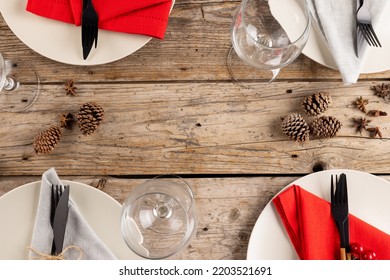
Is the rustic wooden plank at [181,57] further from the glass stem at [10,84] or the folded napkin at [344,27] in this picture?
the folded napkin at [344,27]

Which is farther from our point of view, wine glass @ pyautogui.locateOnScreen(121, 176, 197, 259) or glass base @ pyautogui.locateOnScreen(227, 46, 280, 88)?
glass base @ pyautogui.locateOnScreen(227, 46, 280, 88)

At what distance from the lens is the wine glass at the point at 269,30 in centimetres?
78

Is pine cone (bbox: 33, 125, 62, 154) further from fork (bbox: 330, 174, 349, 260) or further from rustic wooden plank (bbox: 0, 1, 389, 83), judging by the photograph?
fork (bbox: 330, 174, 349, 260)

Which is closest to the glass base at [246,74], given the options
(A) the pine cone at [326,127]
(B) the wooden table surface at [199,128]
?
(B) the wooden table surface at [199,128]

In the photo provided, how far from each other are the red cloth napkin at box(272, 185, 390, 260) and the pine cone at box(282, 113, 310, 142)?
3.7 inches

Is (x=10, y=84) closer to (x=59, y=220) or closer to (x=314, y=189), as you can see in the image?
(x=59, y=220)

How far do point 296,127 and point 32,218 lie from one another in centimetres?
47

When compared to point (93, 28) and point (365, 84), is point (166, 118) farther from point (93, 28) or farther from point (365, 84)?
point (365, 84)

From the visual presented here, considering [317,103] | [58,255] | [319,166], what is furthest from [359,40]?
[58,255]

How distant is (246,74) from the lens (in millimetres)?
905

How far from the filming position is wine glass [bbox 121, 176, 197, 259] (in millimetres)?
783

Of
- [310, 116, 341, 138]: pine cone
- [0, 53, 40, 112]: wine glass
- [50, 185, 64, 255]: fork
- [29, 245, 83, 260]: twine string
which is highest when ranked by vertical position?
[0, 53, 40, 112]: wine glass

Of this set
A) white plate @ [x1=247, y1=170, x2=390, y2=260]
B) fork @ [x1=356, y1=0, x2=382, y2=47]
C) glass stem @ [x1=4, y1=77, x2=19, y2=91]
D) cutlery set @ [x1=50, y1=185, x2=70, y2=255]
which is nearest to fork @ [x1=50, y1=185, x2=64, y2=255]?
cutlery set @ [x1=50, y1=185, x2=70, y2=255]

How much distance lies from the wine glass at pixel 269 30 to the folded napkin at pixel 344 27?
46 millimetres
